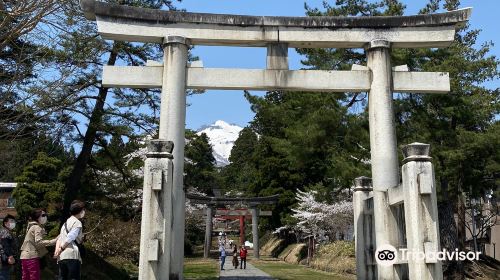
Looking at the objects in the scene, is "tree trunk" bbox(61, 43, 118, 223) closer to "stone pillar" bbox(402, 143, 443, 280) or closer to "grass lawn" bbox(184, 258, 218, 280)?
"grass lawn" bbox(184, 258, 218, 280)

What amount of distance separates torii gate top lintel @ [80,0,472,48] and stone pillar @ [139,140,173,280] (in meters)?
2.94

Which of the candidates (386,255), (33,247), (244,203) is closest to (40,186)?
(244,203)

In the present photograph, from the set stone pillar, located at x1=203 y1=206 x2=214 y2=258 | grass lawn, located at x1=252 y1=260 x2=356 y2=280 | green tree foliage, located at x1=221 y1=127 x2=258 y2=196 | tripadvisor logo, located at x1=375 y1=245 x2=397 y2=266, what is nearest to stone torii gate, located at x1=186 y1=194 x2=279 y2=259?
stone pillar, located at x1=203 y1=206 x2=214 y2=258

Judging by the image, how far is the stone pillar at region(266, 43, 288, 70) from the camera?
31.0ft

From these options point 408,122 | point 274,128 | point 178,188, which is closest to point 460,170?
point 408,122

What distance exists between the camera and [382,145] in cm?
895

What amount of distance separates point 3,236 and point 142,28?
15.3 feet

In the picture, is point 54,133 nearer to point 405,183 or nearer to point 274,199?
point 405,183

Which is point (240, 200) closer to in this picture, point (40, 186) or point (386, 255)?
point (40, 186)

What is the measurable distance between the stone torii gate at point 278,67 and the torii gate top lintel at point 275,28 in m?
0.02

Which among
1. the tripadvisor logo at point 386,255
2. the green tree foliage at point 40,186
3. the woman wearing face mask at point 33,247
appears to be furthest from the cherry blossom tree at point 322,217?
the woman wearing face mask at point 33,247

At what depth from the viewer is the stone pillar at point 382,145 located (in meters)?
8.49

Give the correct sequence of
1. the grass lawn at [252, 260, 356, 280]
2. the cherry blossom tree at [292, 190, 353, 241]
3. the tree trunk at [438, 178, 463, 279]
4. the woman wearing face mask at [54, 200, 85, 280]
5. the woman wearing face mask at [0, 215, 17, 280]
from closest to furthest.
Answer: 1. the woman wearing face mask at [54, 200, 85, 280]
2. the woman wearing face mask at [0, 215, 17, 280]
3. the tree trunk at [438, 178, 463, 279]
4. the grass lawn at [252, 260, 356, 280]
5. the cherry blossom tree at [292, 190, 353, 241]

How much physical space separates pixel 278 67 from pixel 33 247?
554 cm
